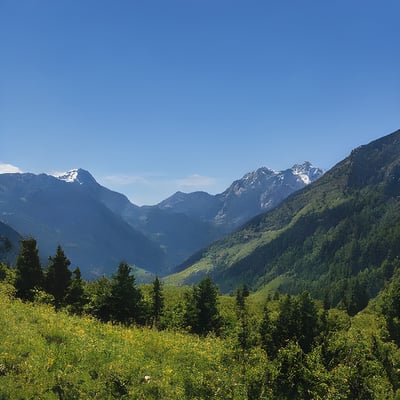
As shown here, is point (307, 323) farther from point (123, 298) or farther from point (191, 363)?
point (123, 298)

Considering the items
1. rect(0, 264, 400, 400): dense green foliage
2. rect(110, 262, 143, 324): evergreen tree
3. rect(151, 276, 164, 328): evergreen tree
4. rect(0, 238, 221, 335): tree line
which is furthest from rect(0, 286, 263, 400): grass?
rect(151, 276, 164, 328): evergreen tree

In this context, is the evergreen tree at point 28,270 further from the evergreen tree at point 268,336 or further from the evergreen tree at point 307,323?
the evergreen tree at point 307,323

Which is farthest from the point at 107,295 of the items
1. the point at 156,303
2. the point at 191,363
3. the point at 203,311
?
the point at 191,363

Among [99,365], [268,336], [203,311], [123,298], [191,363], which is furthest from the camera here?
[203,311]

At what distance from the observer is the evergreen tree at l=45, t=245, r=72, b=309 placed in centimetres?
4616

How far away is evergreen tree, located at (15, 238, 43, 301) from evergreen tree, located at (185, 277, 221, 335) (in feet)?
55.8

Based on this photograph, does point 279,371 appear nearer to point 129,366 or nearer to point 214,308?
point 129,366

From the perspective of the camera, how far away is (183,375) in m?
16.3

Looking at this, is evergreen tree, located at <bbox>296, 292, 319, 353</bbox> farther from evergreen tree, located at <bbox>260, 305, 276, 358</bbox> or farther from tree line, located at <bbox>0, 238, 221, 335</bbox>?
tree line, located at <bbox>0, 238, 221, 335</bbox>

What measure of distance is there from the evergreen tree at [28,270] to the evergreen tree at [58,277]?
2.31 meters

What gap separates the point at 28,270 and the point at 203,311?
19907mm

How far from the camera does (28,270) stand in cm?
4253

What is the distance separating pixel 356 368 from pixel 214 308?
29.6 metres

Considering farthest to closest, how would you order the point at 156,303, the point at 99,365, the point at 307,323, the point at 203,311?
1. the point at 156,303
2. the point at 203,311
3. the point at 307,323
4. the point at 99,365
